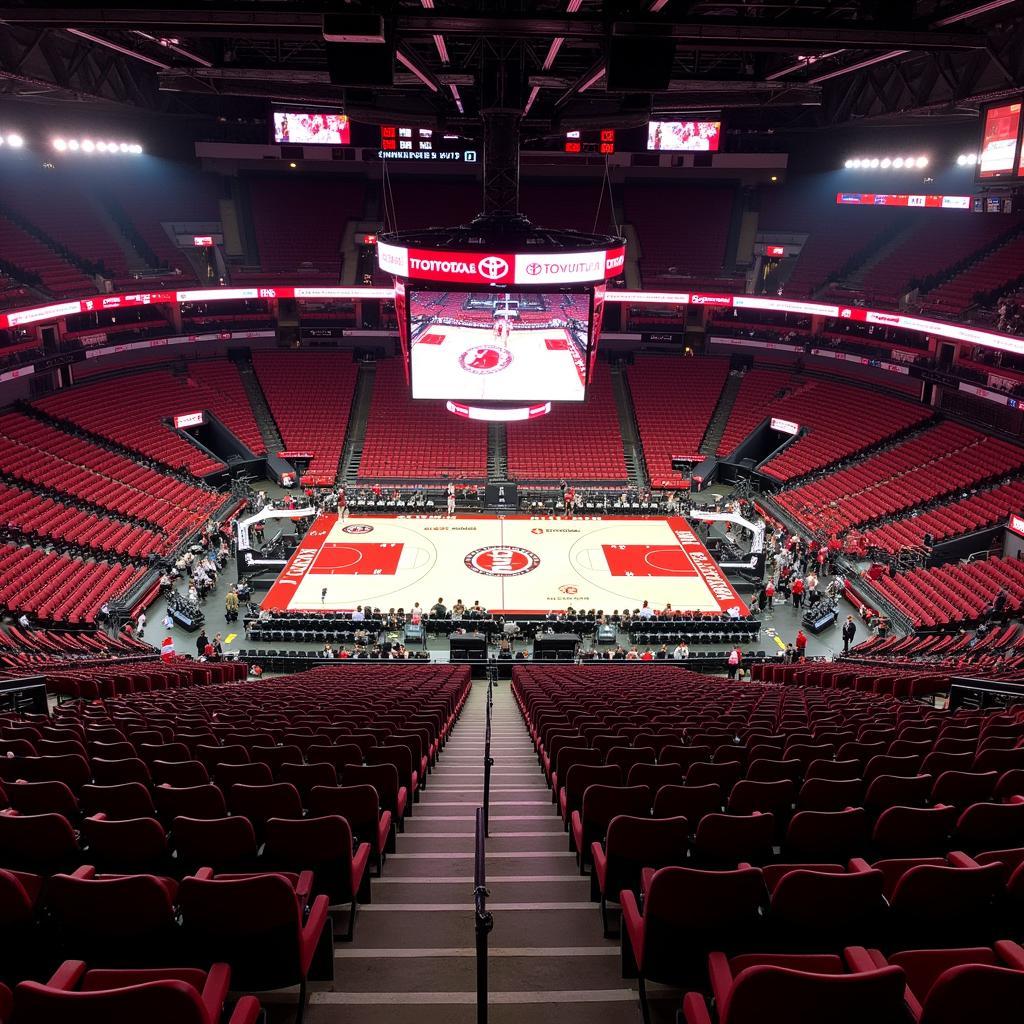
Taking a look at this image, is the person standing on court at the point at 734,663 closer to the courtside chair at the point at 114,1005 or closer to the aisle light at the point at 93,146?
the courtside chair at the point at 114,1005

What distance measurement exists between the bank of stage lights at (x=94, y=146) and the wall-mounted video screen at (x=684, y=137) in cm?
2712

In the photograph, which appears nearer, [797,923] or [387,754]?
[797,923]

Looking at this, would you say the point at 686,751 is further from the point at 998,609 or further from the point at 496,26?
the point at 998,609

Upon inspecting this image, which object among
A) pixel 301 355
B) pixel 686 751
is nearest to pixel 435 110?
pixel 686 751

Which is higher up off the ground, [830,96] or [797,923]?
[830,96]

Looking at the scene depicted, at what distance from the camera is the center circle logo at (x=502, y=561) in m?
33.7

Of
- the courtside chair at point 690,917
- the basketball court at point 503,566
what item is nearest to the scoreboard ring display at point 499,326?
the basketball court at point 503,566

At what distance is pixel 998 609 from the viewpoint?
82.5 feet

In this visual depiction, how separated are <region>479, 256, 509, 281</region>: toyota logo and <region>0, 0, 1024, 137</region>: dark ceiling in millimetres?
3416

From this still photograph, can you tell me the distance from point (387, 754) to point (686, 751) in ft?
10.2

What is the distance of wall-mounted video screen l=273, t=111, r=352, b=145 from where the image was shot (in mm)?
40188

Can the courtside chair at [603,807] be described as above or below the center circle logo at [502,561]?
above

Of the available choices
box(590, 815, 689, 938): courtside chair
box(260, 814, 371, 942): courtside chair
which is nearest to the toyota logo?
box(590, 815, 689, 938): courtside chair

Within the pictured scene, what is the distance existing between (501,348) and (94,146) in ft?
85.7
